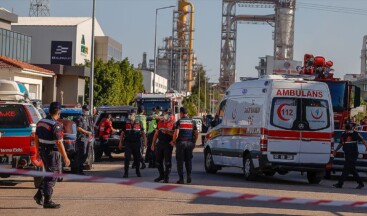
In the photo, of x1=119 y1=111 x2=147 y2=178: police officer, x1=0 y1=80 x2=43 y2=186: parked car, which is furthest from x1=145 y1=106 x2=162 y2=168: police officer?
x1=0 y1=80 x2=43 y2=186: parked car

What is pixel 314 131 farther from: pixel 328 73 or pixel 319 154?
pixel 328 73

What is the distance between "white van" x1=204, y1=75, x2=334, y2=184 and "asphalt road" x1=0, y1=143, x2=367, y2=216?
605 millimetres

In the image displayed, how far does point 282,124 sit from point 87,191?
595cm

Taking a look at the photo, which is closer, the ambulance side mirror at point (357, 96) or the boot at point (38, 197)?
the boot at point (38, 197)

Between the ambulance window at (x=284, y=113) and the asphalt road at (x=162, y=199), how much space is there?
5.09ft

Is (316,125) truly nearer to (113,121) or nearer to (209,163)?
(209,163)

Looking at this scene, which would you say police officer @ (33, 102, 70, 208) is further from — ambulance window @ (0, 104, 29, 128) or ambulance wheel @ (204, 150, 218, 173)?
ambulance wheel @ (204, 150, 218, 173)

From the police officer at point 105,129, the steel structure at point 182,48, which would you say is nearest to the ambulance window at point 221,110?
the police officer at point 105,129

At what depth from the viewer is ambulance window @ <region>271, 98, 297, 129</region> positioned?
2148cm

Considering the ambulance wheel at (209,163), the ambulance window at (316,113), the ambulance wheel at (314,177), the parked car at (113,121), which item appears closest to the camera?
the ambulance window at (316,113)

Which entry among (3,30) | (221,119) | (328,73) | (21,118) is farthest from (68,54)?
(21,118)

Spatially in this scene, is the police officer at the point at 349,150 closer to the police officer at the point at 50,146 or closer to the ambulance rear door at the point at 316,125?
the ambulance rear door at the point at 316,125

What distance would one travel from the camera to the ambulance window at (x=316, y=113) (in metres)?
21.8

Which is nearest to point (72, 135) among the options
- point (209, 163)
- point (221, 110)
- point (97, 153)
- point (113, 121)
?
point (221, 110)
